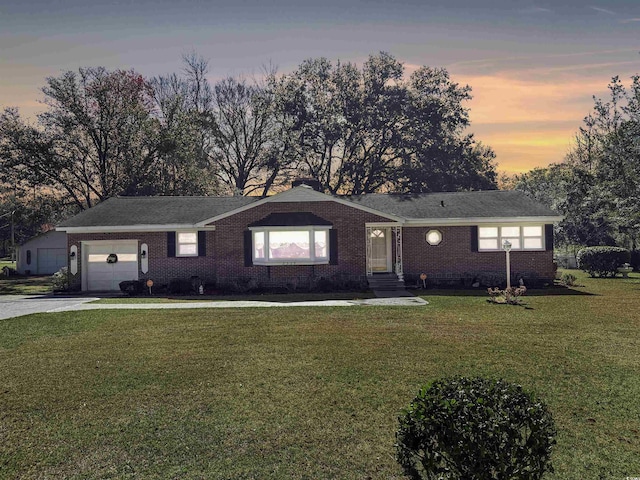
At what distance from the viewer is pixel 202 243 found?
2364cm

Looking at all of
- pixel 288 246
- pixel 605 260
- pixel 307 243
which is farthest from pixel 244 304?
pixel 605 260

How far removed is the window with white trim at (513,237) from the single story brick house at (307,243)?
0.17ft

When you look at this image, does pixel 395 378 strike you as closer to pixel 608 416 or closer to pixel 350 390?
pixel 350 390

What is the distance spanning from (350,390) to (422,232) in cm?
1702

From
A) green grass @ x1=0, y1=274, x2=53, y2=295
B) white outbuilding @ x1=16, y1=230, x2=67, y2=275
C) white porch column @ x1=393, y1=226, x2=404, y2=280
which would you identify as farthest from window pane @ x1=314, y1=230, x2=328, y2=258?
white outbuilding @ x1=16, y1=230, x2=67, y2=275

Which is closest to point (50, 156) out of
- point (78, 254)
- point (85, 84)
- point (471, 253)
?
point (85, 84)

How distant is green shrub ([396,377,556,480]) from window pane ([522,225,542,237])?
70.4ft

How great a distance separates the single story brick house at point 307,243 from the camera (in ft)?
74.9

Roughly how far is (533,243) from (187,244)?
18.1m

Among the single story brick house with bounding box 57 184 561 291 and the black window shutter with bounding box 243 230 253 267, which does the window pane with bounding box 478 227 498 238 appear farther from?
the black window shutter with bounding box 243 230 253 267

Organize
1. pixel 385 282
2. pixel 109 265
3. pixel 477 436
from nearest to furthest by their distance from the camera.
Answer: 1. pixel 477 436
2. pixel 385 282
3. pixel 109 265

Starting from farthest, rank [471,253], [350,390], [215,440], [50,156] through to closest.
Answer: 1. [50,156]
2. [471,253]
3. [350,390]
4. [215,440]

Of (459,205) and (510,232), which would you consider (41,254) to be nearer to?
(459,205)

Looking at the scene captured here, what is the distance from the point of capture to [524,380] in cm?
837
